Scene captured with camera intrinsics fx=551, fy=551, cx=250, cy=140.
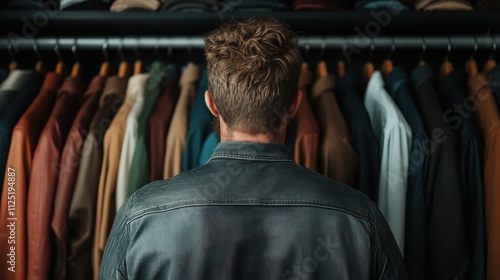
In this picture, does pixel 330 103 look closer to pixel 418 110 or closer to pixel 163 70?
pixel 418 110

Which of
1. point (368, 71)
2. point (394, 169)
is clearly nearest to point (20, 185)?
point (394, 169)

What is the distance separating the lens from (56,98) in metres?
→ 1.79

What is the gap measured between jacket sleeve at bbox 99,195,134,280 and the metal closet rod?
101cm

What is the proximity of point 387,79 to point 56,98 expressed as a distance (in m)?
1.08

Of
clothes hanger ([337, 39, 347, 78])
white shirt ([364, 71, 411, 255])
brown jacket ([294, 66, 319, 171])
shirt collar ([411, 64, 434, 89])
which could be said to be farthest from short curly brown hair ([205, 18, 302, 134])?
clothes hanger ([337, 39, 347, 78])

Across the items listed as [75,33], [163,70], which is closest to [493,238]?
[163,70]

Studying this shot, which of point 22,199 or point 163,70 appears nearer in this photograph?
point 22,199

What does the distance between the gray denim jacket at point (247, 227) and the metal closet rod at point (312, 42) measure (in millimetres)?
990

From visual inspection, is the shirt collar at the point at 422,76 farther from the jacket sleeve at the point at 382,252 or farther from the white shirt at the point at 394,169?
the jacket sleeve at the point at 382,252

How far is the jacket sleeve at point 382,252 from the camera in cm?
104

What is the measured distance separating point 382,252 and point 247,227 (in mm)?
265

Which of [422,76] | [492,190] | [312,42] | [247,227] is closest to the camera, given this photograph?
[247,227]

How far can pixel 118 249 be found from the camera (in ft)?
3.42

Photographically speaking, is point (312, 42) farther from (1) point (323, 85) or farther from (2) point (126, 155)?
(2) point (126, 155)
